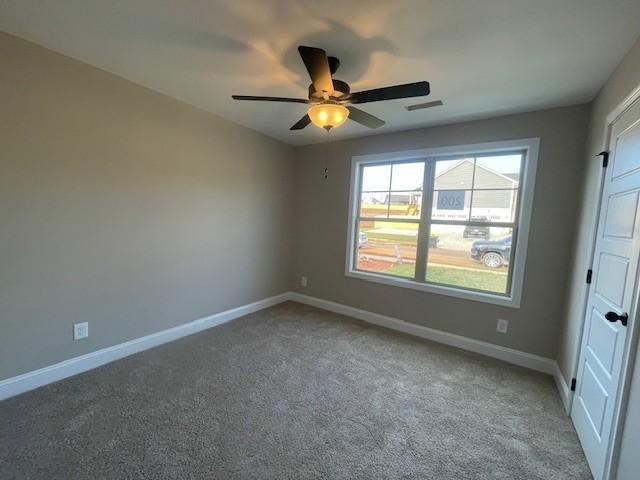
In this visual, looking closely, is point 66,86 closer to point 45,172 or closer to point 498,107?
point 45,172

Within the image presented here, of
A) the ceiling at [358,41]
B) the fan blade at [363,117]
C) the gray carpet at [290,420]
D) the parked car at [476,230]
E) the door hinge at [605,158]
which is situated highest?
the ceiling at [358,41]

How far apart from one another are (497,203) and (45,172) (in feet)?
12.9

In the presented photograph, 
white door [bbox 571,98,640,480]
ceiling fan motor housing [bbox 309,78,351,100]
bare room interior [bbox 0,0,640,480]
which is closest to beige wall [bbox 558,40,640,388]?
bare room interior [bbox 0,0,640,480]

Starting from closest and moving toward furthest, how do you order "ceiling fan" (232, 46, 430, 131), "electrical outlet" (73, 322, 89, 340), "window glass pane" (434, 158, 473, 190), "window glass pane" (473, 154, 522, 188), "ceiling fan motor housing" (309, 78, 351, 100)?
"ceiling fan" (232, 46, 430, 131) → "ceiling fan motor housing" (309, 78, 351, 100) → "electrical outlet" (73, 322, 89, 340) → "window glass pane" (473, 154, 522, 188) → "window glass pane" (434, 158, 473, 190)

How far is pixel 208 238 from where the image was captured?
3.12m

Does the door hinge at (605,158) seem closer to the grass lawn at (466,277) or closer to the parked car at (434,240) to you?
the grass lawn at (466,277)

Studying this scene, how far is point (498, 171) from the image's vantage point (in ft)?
9.18

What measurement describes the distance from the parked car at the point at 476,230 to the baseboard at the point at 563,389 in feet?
4.39

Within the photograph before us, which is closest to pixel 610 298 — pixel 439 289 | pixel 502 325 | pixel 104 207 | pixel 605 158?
pixel 605 158

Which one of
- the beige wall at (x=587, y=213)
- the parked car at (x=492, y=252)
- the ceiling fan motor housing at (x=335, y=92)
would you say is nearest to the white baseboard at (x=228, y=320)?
the beige wall at (x=587, y=213)

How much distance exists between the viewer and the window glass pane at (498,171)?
272 cm

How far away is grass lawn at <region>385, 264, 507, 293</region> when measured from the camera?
2834 millimetres

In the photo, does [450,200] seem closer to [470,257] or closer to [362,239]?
[470,257]

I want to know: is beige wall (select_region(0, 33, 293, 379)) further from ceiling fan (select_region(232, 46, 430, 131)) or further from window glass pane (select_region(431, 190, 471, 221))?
window glass pane (select_region(431, 190, 471, 221))
